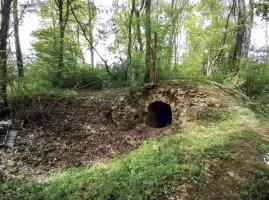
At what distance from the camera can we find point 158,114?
9648 millimetres

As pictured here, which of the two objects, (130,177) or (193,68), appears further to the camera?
(193,68)

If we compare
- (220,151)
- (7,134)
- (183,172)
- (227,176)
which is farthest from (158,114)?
(7,134)

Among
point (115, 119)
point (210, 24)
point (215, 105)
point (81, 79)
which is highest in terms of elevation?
point (210, 24)

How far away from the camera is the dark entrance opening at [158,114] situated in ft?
29.3

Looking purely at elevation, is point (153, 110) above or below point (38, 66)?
below

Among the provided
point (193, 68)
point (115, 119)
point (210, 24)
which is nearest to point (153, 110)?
point (115, 119)

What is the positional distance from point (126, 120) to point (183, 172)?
156 inches

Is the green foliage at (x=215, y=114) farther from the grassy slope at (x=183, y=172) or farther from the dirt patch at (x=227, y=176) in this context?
the dirt patch at (x=227, y=176)

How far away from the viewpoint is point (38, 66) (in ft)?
33.6

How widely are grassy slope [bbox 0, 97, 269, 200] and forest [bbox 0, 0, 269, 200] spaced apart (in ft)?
0.08

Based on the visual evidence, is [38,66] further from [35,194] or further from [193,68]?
[193,68]

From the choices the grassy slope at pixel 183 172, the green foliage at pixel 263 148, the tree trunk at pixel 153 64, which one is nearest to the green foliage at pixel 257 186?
the grassy slope at pixel 183 172

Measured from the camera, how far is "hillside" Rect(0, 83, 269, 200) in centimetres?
454

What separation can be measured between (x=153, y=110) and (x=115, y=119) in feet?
5.67
